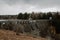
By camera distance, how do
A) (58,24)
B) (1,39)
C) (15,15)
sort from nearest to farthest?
1. (1,39)
2. (58,24)
3. (15,15)

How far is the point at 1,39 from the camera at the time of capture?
26.4 feet

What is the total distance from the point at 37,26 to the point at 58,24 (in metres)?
1.44

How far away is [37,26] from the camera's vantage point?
11023 mm

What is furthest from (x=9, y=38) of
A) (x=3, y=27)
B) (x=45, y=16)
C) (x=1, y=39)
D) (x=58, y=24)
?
(x=45, y=16)

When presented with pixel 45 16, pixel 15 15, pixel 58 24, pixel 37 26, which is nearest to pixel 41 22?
pixel 37 26

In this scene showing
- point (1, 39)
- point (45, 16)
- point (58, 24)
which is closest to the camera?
point (1, 39)

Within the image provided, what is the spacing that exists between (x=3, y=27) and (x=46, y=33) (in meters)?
2.85

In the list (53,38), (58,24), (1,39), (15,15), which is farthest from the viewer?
(15,15)

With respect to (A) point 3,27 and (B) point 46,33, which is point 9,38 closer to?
(A) point 3,27

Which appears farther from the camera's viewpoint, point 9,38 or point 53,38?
point 53,38

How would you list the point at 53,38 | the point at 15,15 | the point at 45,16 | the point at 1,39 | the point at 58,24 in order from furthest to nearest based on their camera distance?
the point at 15,15
the point at 45,16
the point at 58,24
the point at 53,38
the point at 1,39

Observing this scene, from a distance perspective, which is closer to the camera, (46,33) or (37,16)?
(46,33)

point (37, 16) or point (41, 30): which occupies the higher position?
point (37, 16)

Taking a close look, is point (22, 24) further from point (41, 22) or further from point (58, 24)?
point (58, 24)
